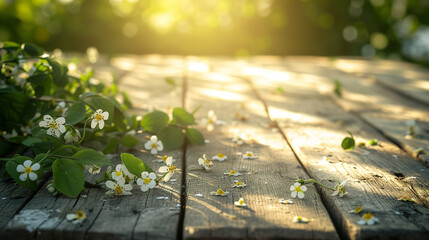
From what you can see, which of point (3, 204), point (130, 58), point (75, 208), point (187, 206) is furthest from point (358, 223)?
point (130, 58)

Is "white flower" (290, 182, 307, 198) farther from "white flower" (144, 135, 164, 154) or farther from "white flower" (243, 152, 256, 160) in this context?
"white flower" (144, 135, 164, 154)

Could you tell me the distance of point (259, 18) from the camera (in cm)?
526

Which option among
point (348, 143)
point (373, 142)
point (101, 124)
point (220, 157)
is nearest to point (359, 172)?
point (348, 143)

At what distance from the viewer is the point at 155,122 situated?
1.47 metres

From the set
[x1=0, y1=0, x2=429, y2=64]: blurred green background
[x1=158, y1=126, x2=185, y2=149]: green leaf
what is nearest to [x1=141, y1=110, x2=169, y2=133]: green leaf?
[x1=158, y1=126, x2=185, y2=149]: green leaf

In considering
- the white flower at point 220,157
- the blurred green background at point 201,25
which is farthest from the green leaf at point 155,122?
the blurred green background at point 201,25

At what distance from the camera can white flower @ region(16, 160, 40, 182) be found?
3.49ft

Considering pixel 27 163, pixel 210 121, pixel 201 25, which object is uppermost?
pixel 27 163

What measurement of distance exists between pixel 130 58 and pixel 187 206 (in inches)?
104

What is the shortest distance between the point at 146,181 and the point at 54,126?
0.29 metres

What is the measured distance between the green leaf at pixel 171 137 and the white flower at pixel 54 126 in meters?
0.36

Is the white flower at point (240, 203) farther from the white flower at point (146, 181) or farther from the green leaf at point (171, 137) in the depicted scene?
the green leaf at point (171, 137)

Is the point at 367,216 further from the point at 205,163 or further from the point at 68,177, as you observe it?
the point at 68,177

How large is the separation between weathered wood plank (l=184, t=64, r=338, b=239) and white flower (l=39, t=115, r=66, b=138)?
36cm
